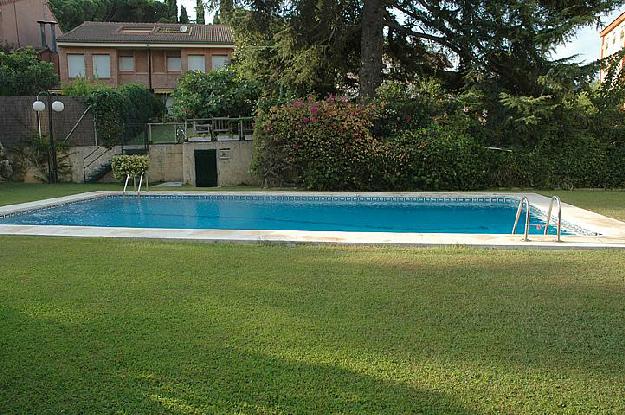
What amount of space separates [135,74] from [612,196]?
27.6 metres

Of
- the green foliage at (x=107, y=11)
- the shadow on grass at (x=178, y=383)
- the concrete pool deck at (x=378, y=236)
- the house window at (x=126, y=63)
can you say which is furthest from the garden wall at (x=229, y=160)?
the green foliage at (x=107, y=11)

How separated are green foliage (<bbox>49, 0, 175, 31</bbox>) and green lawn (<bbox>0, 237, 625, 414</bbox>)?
139 ft

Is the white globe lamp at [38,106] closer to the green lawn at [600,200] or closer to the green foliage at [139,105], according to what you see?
the green foliage at [139,105]

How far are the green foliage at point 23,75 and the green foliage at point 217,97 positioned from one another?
9904 millimetres

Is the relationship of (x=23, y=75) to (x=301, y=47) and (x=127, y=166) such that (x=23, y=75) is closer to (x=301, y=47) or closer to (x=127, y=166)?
(x=127, y=166)

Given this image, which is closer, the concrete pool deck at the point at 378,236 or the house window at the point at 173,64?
the concrete pool deck at the point at 378,236

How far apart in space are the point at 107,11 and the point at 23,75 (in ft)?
76.7

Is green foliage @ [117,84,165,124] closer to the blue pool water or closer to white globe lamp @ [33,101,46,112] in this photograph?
white globe lamp @ [33,101,46,112]

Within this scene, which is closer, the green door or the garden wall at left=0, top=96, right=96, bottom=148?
the green door

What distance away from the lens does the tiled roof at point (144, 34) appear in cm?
3114

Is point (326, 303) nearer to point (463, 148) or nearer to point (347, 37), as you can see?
point (463, 148)

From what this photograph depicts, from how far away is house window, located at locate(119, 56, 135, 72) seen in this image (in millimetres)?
32031

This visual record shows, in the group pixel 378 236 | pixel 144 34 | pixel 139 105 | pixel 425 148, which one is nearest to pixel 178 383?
pixel 378 236

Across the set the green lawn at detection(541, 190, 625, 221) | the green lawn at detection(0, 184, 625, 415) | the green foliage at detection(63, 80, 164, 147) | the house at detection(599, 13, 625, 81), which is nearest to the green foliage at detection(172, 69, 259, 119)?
the green foliage at detection(63, 80, 164, 147)
